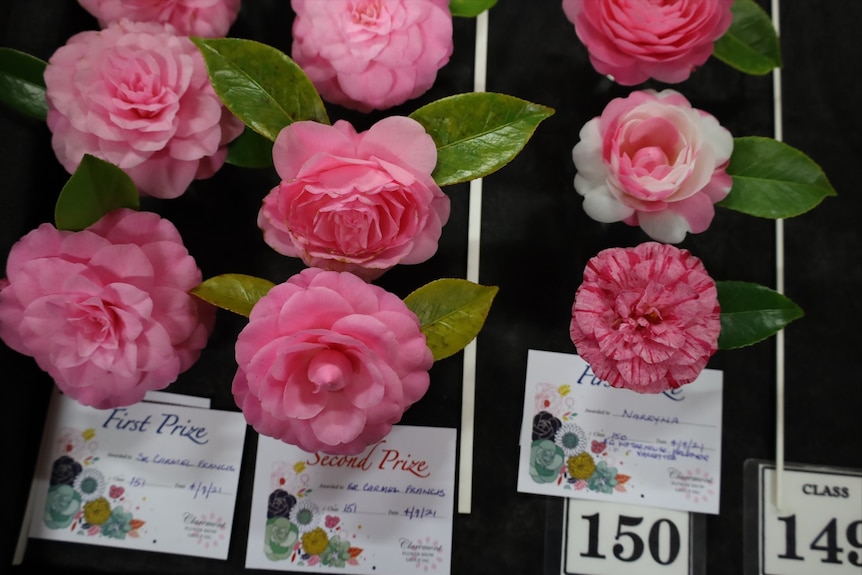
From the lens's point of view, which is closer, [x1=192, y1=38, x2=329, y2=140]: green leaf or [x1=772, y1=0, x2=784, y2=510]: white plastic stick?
[x1=192, y1=38, x2=329, y2=140]: green leaf

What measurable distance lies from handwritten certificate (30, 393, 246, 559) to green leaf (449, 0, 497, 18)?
0.49m

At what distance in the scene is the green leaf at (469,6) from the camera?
677 mm

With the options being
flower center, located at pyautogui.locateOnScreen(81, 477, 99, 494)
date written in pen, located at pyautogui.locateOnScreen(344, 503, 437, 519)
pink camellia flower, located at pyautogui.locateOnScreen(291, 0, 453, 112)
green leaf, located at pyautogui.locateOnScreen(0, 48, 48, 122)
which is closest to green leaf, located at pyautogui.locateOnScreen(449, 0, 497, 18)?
pink camellia flower, located at pyautogui.locateOnScreen(291, 0, 453, 112)

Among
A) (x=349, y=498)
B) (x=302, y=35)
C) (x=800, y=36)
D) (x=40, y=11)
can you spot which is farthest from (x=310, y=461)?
(x=800, y=36)

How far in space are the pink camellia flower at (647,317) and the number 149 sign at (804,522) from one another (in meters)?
0.26

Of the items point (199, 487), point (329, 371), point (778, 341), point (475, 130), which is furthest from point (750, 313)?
point (199, 487)

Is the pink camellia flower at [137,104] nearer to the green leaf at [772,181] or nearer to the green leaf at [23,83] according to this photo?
the green leaf at [23,83]

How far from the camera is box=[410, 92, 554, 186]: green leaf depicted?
59 centimetres

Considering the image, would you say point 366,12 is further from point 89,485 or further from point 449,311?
point 89,485

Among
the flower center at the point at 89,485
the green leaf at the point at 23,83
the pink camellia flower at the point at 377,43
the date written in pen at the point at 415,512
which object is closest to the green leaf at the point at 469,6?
the pink camellia flower at the point at 377,43

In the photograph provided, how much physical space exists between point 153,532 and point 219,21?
53cm

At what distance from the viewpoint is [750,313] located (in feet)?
2.21

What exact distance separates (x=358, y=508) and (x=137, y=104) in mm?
456

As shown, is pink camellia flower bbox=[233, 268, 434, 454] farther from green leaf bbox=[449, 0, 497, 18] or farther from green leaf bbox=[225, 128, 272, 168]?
green leaf bbox=[449, 0, 497, 18]
